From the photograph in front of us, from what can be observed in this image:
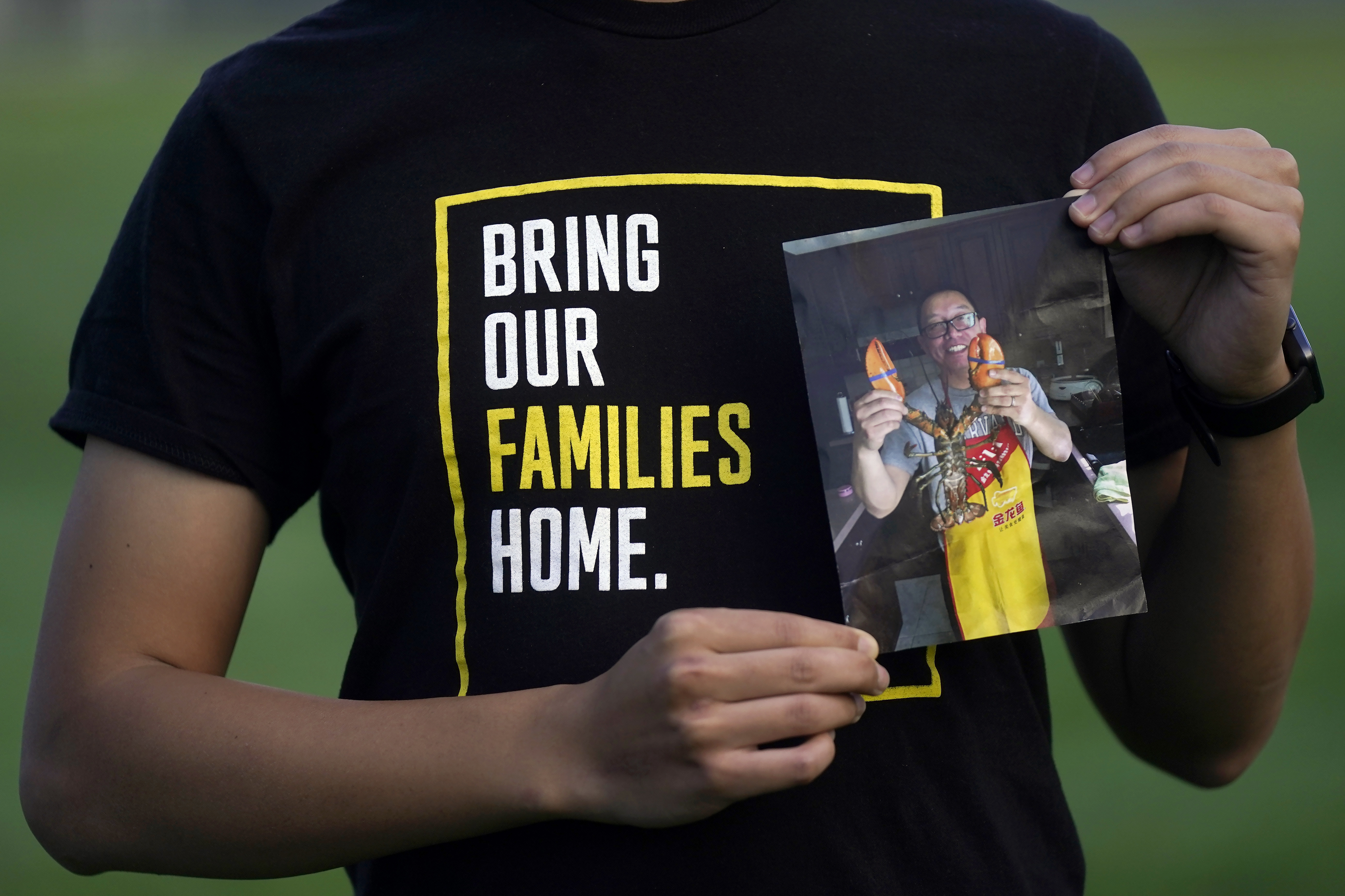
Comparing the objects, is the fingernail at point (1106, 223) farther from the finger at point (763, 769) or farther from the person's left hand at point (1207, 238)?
the finger at point (763, 769)

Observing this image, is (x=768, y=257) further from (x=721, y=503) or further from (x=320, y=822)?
(x=320, y=822)

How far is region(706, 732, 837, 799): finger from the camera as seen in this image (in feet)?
2.57

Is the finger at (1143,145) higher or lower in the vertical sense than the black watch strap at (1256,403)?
higher

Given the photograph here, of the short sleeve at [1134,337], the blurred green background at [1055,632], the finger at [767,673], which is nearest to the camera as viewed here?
A: the finger at [767,673]

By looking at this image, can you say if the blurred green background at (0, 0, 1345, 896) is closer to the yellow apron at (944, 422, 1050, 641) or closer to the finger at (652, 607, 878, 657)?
the yellow apron at (944, 422, 1050, 641)

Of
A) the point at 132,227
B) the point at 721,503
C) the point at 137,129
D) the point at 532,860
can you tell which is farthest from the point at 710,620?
the point at 137,129

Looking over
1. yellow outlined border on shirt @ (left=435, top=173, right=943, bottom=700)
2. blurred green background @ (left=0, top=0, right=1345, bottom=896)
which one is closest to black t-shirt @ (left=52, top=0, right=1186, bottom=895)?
yellow outlined border on shirt @ (left=435, top=173, right=943, bottom=700)

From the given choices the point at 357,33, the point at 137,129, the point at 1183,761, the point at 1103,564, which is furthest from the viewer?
the point at 137,129

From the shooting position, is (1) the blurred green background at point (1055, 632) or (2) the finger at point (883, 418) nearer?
(2) the finger at point (883, 418)

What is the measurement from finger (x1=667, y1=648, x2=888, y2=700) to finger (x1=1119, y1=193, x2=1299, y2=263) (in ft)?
1.16

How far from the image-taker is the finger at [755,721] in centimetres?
78

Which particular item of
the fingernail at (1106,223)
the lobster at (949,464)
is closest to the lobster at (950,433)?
the lobster at (949,464)

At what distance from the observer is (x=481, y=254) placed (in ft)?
3.05

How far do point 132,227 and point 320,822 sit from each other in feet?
1.55
